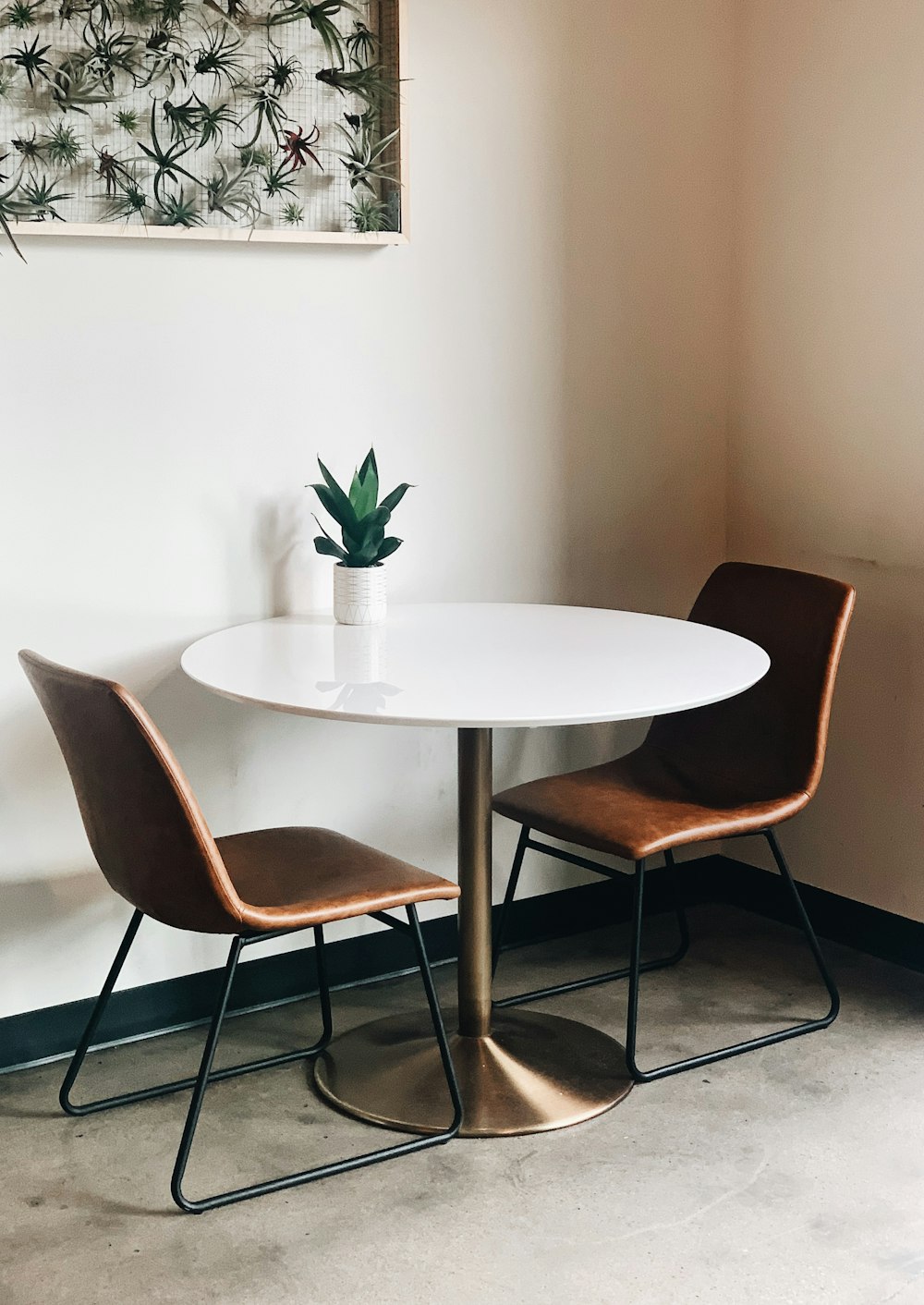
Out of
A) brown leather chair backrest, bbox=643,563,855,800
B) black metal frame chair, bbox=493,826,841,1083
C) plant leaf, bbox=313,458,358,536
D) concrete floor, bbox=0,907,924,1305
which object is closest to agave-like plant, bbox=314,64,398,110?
plant leaf, bbox=313,458,358,536

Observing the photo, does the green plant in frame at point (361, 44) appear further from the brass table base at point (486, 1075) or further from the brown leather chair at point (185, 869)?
the brass table base at point (486, 1075)

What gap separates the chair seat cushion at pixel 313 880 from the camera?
2096mm

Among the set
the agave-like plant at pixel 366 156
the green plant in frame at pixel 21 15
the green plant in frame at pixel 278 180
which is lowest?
the green plant in frame at pixel 278 180

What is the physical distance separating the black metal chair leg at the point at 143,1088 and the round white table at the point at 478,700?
71mm

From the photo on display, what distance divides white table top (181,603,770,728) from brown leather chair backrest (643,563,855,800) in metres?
0.22

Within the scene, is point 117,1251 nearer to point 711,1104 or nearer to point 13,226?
point 711,1104

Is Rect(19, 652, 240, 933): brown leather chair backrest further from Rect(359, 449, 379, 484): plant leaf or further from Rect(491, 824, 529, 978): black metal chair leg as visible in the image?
Rect(491, 824, 529, 978): black metal chair leg

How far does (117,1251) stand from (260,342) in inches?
63.3

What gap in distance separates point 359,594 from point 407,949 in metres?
0.85

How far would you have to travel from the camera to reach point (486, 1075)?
2469 mm

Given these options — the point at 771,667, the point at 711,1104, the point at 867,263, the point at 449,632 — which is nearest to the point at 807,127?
the point at 867,263

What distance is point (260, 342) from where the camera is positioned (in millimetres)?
2658

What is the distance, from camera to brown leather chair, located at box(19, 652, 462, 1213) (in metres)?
1.95

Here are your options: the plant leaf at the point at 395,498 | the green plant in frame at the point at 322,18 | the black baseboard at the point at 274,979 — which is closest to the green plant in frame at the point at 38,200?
the green plant in frame at the point at 322,18
